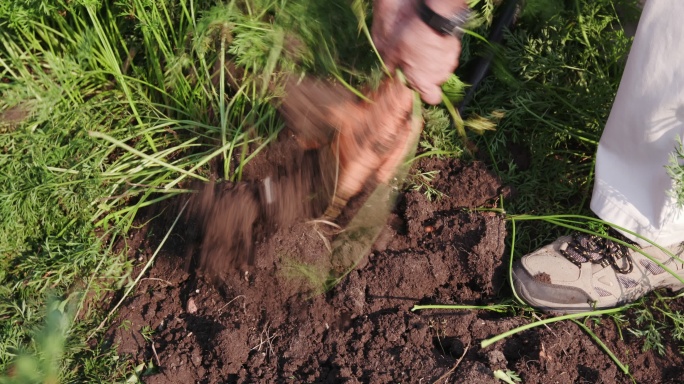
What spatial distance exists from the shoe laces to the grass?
133 millimetres

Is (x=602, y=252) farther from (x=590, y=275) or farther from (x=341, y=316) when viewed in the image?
(x=341, y=316)

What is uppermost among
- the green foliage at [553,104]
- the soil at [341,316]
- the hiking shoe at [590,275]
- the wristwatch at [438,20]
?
the wristwatch at [438,20]

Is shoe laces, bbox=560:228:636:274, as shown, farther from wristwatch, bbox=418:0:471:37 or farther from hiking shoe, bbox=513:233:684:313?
wristwatch, bbox=418:0:471:37

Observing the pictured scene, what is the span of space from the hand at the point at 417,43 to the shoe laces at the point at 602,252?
920mm

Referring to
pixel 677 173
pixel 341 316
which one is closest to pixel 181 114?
pixel 341 316

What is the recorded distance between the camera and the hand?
1.44 meters

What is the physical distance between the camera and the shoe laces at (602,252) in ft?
7.06

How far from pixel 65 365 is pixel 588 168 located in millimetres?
1800

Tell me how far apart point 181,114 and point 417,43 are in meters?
1.24

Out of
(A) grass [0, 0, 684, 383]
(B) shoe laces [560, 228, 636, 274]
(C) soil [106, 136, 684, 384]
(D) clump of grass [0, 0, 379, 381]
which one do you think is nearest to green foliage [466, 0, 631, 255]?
(A) grass [0, 0, 684, 383]

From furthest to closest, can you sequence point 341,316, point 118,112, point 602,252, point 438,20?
point 118,112 → point 602,252 → point 341,316 → point 438,20

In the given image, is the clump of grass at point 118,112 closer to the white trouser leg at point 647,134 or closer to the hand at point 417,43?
the hand at point 417,43

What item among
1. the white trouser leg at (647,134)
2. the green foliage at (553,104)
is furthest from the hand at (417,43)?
the green foliage at (553,104)

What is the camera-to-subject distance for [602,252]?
2.16 m
